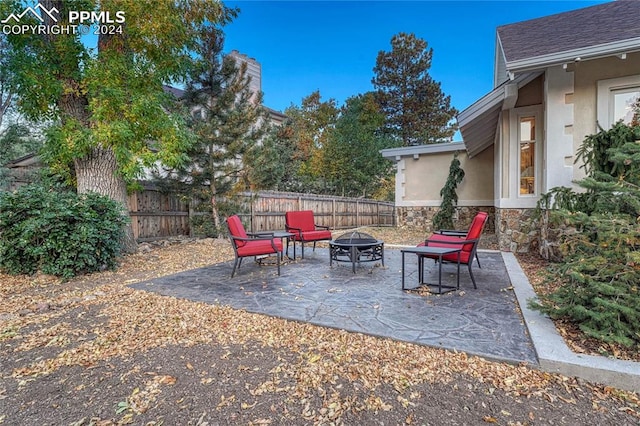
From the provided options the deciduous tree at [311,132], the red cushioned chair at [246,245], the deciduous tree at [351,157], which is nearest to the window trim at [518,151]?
the red cushioned chair at [246,245]

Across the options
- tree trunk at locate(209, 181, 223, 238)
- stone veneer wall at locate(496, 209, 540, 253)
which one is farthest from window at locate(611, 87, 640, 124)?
tree trunk at locate(209, 181, 223, 238)

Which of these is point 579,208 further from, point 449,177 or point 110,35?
point 110,35

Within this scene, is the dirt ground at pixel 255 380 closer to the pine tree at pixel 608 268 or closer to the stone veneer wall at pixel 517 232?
the pine tree at pixel 608 268

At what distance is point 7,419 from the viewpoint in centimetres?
181

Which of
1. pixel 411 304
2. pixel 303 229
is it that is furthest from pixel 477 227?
pixel 303 229

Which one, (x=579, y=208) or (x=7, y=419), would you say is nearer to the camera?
(x=7, y=419)

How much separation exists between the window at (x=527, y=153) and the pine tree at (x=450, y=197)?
3880 millimetres

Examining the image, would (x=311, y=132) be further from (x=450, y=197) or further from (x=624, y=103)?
(x=624, y=103)

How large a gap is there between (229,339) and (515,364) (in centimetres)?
226

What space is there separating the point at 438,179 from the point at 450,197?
3.47 ft

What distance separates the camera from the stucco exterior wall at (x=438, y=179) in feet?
34.4

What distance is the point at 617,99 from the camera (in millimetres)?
4988

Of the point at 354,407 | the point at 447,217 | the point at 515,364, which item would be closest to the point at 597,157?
the point at 515,364

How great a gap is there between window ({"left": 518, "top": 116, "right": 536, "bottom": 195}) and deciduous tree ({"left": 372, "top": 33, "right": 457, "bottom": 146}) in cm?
1592
